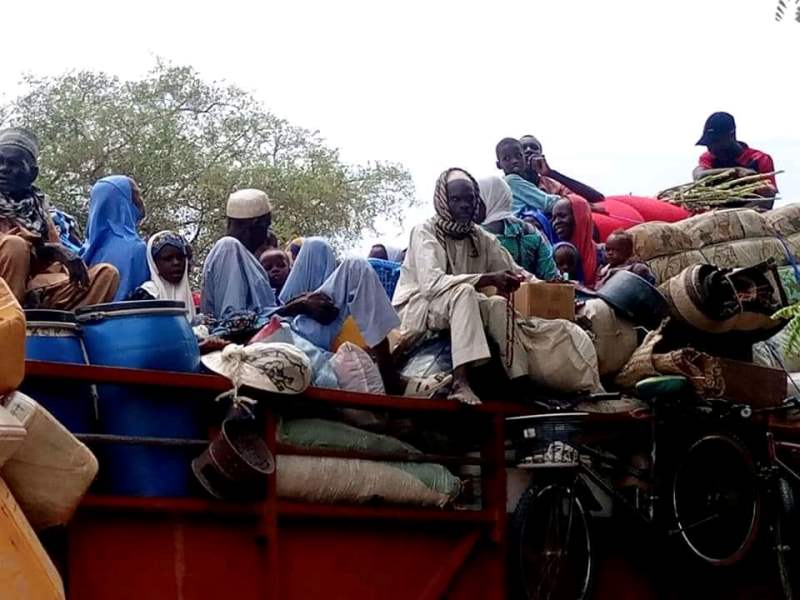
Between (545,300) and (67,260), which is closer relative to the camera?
(67,260)

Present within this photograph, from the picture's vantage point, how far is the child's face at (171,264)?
632cm

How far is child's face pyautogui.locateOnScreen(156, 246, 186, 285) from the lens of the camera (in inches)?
249

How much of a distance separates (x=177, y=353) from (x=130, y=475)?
0.47 metres

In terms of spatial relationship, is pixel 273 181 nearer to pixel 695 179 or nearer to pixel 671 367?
pixel 695 179

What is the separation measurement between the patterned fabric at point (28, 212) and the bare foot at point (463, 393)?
1.93m

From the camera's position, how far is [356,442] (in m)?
5.30

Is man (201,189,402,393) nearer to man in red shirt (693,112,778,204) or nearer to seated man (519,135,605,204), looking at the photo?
seated man (519,135,605,204)

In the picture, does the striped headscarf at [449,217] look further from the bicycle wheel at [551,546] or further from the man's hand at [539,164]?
the man's hand at [539,164]

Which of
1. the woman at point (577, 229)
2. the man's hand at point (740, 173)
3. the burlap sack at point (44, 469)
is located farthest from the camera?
the man's hand at point (740, 173)

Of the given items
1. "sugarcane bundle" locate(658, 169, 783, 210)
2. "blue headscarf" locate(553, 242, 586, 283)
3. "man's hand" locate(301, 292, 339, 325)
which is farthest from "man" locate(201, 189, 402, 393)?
"sugarcane bundle" locate(658, 169, 783, 210)

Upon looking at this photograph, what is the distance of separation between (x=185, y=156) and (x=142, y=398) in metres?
15.4

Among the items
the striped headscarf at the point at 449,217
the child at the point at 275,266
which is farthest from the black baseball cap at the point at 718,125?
the child at the point at 275,266

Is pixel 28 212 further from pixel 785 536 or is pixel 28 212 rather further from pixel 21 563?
pixel 785 536

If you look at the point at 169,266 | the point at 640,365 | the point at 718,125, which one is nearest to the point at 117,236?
the point at 169,266
